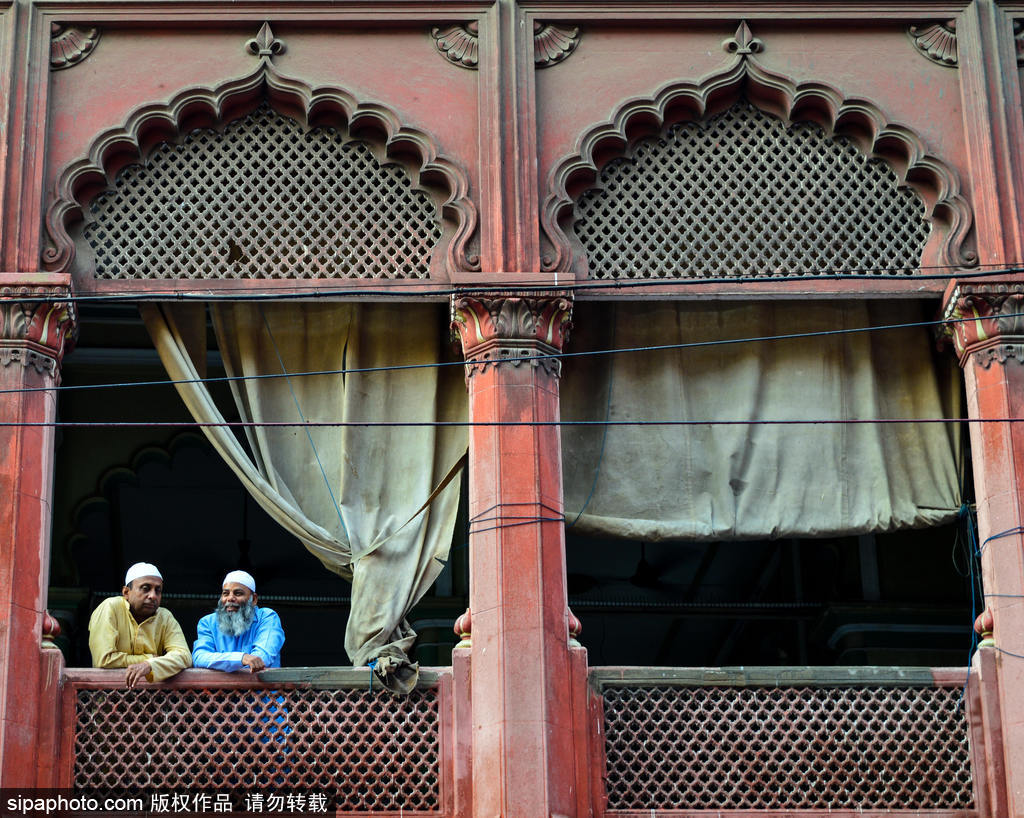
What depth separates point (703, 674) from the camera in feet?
37.3

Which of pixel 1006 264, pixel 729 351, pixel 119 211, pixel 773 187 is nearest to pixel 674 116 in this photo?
pixel 773 187

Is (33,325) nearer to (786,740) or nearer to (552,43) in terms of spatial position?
(552,43)

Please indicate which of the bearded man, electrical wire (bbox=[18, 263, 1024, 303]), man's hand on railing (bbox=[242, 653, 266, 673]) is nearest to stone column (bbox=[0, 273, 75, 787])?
electrical wire (bbox=[18, 263, 1024, 303])

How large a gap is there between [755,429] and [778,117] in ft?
7.01

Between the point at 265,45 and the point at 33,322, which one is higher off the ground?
the point at 265,45

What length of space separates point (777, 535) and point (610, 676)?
5.56 ft

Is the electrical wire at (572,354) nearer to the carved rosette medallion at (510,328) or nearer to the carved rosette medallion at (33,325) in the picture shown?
the carved rosette medallion at (510,328)

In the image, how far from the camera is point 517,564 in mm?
11297

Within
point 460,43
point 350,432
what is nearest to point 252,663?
point 350,432

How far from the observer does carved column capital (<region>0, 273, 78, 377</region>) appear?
38.1 ft

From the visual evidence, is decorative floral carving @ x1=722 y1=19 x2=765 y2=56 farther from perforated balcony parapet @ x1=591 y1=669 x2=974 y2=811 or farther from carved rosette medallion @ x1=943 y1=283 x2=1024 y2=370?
perforated balcony parapet @ x1=591 y1=669 x2=974 y2=811

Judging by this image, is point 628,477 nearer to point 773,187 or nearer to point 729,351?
point 729,351

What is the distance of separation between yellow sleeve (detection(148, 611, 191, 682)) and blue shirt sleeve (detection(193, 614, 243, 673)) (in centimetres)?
8

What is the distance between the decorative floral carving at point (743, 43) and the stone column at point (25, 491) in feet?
15.2
